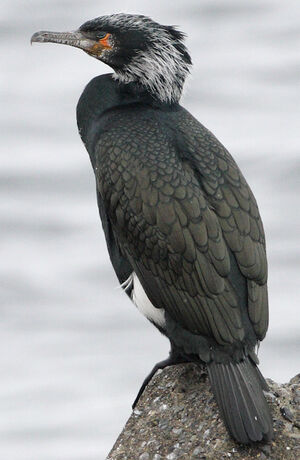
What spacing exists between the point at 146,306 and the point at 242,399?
871mm

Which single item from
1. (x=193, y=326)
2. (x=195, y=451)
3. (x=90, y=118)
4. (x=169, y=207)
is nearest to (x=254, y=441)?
(x=195, y=451)

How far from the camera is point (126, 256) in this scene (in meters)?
6.52

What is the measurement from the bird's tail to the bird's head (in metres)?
1.66

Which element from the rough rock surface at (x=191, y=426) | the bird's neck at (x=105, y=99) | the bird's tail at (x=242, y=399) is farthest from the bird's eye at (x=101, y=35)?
the bird's tail at (x=242, y=399)

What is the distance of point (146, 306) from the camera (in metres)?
6.48

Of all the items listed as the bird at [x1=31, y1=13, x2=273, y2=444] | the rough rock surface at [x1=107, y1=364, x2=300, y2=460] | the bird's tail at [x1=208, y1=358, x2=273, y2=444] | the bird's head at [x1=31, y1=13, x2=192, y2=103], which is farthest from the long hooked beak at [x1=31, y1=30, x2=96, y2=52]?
the bird's tail at [x1=208, y1=358, x2=273, y2=444]

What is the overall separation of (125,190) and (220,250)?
1.97ft

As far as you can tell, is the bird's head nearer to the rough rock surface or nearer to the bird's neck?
the bird's neck

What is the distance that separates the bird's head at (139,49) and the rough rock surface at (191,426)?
1.58 metres

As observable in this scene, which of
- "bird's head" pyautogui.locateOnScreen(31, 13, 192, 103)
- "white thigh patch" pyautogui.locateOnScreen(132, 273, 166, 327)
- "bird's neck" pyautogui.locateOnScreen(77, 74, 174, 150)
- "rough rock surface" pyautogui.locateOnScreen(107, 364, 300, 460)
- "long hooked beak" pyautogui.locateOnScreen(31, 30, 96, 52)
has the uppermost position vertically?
"long hooked beak" pyautogui.locateOnScreen(31, 30, 96, 52)

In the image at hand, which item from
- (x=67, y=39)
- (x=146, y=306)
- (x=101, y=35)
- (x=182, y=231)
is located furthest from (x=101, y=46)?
(x=146, y=306)

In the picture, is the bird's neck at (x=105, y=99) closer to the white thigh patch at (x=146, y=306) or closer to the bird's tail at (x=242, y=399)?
the white thigh patch at (x=146, y=306)

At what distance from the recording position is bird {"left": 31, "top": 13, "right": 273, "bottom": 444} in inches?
236

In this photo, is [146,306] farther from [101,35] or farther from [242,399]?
[101,35]
